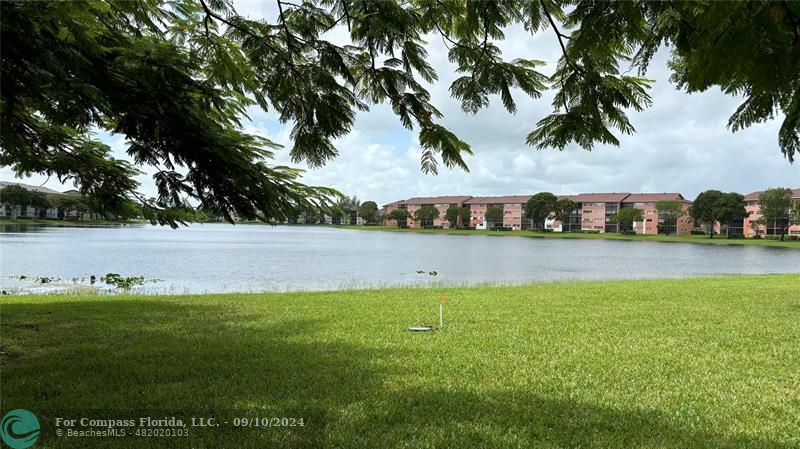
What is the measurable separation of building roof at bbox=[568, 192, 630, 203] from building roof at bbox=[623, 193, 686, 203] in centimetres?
203

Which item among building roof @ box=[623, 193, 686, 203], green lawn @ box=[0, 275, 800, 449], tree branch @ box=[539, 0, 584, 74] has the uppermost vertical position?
building roof @ box=[623, 193, 686, 203]

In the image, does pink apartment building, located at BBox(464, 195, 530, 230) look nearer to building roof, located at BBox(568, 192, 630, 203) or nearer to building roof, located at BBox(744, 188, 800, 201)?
building roof, located at BBox(568, 192, 630, 203)

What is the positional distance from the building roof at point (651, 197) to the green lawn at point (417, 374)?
136322 mm

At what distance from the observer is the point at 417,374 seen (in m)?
6.60

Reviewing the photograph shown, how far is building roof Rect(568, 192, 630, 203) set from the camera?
142 m

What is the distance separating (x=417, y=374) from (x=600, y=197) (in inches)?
5943

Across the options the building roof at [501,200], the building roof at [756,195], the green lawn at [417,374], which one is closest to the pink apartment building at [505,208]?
the building roof at [501,200]

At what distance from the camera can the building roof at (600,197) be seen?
14195cm

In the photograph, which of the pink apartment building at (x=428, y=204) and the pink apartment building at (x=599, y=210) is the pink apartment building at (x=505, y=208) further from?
the pink apartment building at (x=599, y=210)

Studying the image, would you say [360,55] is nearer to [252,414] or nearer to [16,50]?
[16,50]

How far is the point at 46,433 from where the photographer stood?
4562 mm

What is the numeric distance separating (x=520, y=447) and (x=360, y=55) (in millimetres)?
3833


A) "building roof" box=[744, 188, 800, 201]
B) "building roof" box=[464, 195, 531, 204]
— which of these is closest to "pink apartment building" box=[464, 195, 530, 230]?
"building roof" box=[464, 195, 531, 204]

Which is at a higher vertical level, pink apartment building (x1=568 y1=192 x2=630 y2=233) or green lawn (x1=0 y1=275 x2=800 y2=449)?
pink apartment building (x1=568 y1=192 x2=630 y2=233)
